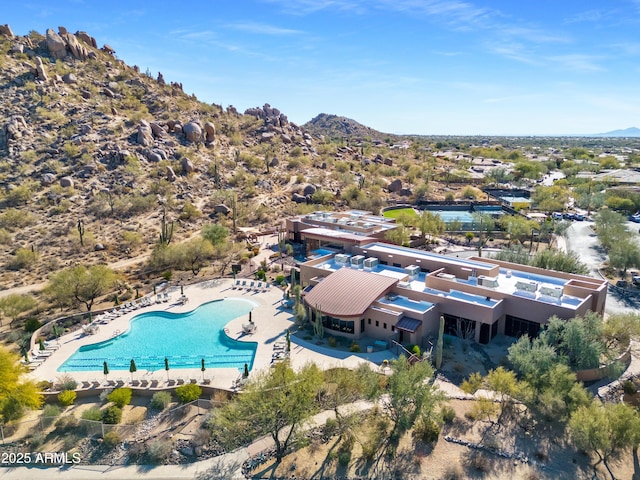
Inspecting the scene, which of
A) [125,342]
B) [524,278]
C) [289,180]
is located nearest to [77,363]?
[125,342]

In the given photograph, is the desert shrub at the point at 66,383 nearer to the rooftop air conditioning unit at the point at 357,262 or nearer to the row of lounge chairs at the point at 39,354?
the row of lounge chairs at the point at 39,354

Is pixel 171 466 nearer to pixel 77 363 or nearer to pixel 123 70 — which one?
pixel 77 363

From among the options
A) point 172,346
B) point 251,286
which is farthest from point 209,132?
point 172,346

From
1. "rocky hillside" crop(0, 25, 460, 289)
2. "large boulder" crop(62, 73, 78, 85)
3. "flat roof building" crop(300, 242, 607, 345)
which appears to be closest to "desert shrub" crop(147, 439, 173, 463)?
"flat roof building" crop(300, 242, 607, 345)

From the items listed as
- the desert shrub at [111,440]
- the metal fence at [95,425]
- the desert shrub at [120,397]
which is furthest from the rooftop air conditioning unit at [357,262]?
the desert shrub at [111,440]

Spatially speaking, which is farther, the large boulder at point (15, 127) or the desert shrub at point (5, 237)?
the large boulder at point (15, 127)

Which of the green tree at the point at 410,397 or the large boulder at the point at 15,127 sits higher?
the large boulder at the point at 15,127

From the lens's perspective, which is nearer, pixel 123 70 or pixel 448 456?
pixel 448 456
